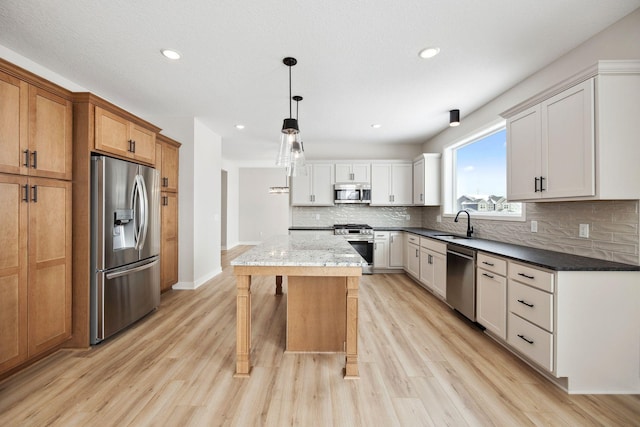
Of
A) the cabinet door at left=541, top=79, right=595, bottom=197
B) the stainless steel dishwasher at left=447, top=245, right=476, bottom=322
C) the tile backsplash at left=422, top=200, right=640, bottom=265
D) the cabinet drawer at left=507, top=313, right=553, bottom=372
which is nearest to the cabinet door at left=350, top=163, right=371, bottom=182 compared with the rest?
the stainless steel dishwasher at left=447, top=245, right=476, bottom=322

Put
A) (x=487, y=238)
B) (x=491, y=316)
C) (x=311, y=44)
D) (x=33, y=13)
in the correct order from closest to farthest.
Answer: (x=33, y=13)
(x=311, y=44)
(x=491, y=316)
(x=487, y=238)

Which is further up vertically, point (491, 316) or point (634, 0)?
point (634, 0)

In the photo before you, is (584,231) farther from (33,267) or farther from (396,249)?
(33,267)

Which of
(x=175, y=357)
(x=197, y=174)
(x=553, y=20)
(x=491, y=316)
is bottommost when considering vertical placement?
(x=175, y=357)

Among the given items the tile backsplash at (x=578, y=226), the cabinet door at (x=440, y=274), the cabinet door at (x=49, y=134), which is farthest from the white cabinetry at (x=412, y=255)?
the cabinet door at (x=49, y=134)

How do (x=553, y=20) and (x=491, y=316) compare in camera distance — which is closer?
(x=553, y=20)

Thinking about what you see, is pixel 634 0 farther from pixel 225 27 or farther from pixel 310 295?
pixel 310 295

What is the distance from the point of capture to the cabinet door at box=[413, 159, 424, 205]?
4.95 meters

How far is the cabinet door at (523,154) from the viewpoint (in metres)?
2.31

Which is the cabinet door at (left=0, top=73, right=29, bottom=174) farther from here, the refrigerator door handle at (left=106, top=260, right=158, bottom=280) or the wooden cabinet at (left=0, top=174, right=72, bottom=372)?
the refrigerator door handle at (left=106, top=260, right=158, bottom=280)

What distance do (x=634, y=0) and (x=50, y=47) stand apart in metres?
4.40

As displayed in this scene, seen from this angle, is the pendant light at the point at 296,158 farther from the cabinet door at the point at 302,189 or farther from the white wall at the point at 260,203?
the white wall at the point at 260,203

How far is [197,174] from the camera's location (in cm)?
426

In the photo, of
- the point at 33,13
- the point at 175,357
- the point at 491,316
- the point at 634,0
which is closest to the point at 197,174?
the point at 33,13
